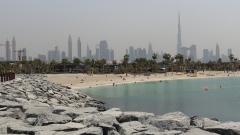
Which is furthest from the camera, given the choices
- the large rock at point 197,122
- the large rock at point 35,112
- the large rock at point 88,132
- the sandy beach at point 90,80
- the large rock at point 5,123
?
the sandy beach at point 90,80

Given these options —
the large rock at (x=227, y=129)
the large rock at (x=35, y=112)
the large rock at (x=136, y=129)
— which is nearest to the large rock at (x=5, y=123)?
the large rock at (x=35, y=112)

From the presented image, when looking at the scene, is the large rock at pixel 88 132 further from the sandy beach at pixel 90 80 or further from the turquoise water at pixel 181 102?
the sandy beach at pixel 90 80

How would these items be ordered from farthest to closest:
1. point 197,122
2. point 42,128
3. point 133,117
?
point 133,117
point 197,122
point 42,128

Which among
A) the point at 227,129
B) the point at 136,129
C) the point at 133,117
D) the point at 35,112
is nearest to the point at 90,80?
the point at 35,112

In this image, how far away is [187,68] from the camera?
137000 millimetres

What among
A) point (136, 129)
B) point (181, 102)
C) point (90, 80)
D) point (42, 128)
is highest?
point (42, 128)

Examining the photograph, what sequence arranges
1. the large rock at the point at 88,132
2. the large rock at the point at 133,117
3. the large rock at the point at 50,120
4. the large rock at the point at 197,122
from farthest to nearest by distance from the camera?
the large rock at the point at 133,117, the large rock at the point at 197,122, the large rock at the point at 50,120, the large rock at the point at 88,132

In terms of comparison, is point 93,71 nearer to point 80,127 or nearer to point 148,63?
point 148,63

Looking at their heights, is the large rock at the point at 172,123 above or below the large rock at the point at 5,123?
below

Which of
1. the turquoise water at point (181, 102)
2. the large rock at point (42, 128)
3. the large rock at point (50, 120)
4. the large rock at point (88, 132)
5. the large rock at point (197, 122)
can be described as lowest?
the turquoise water at point (181, 102)

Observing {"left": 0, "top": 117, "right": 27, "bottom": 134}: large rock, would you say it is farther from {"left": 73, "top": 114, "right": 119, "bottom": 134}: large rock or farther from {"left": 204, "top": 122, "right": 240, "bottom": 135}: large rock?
{"left": 204, "top": 122, "right": 240, "bottom": 135}: large rock

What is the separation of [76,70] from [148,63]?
2642 cm

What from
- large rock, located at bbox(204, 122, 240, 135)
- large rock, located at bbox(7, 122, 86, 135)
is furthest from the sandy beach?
large rock, located at bbox(204, 122, 240, 135)

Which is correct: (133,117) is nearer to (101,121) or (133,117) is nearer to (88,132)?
(101,121)
